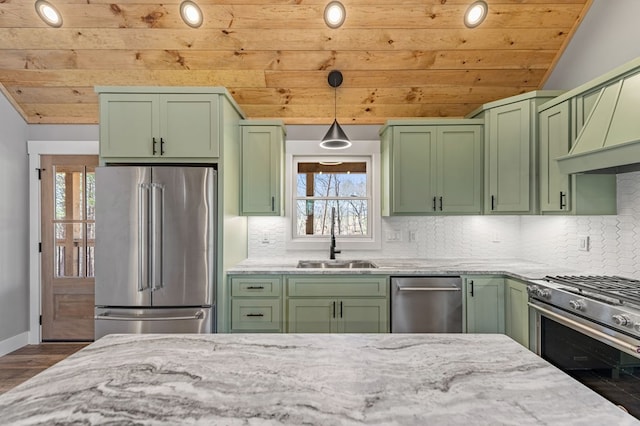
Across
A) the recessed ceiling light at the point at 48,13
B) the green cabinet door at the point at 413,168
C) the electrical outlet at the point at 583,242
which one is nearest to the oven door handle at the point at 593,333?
the electrical outlet at the point at 583,242

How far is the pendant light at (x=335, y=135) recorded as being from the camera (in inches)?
110

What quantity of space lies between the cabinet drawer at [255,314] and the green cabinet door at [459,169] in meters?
1.79

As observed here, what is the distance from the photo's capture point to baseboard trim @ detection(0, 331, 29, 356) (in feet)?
11.1

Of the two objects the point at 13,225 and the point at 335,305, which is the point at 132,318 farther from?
the point at 13,225

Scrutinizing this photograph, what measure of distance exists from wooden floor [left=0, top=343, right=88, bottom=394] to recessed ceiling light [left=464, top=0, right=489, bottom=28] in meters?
4.80

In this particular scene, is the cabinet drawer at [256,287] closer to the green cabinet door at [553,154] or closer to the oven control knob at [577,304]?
the oven control knob at [577,304]

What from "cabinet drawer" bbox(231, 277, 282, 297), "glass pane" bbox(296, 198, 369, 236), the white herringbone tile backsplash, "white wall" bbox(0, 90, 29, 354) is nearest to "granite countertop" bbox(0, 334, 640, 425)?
"cabinet drawer" bbox(231, 277, 282, 297)

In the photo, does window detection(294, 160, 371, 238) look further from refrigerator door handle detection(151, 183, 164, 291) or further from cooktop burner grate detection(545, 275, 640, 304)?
cooktop burner grate detection(545, 275, 640, 304)

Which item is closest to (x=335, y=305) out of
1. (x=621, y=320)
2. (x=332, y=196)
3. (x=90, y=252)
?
(x=332, y=196)

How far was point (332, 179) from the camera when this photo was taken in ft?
12.3

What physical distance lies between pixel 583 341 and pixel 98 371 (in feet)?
7.80

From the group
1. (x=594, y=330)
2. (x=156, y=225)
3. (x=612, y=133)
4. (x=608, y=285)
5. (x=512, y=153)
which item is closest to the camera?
(x=594, y=330)

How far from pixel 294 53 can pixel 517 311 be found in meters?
2.88

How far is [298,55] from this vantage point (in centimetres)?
309
